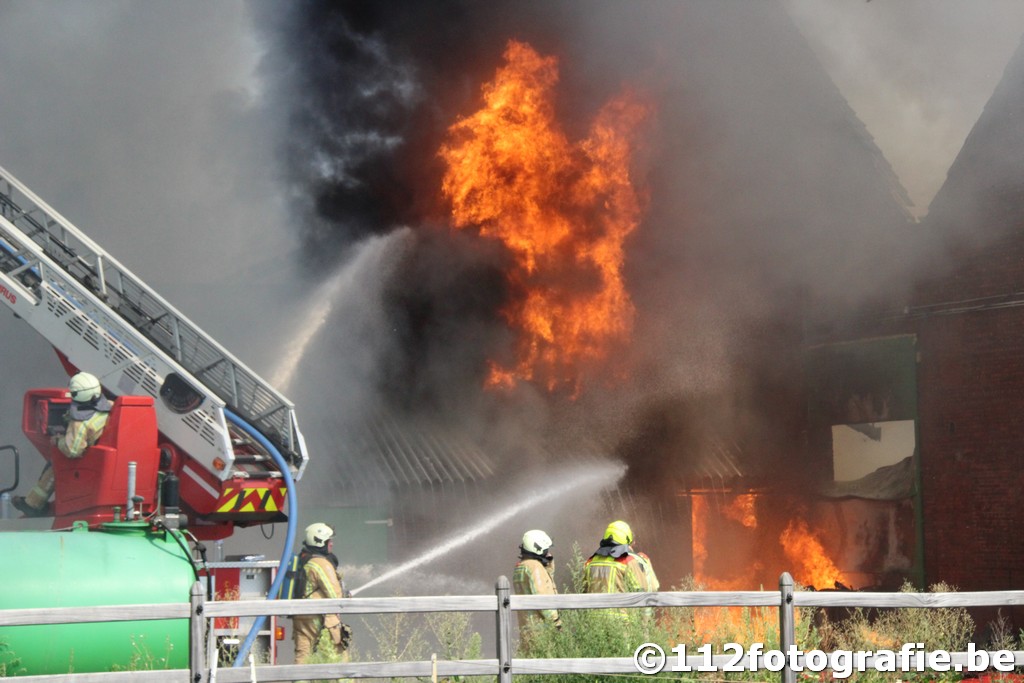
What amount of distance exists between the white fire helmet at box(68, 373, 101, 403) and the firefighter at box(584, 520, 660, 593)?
4.01 m

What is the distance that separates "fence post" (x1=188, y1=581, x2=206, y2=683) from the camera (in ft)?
22.9

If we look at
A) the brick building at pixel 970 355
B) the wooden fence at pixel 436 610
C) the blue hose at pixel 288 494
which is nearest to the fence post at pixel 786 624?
the wooden fence at pixel 436 610

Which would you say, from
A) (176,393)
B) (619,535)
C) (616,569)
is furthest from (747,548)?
(176,393)

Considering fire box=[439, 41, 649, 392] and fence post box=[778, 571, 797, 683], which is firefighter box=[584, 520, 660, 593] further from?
fire box=[439, 41, 649, 392]

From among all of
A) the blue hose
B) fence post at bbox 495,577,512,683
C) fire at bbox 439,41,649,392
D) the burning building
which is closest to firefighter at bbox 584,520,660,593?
fence post at bbox 495,577,512,683

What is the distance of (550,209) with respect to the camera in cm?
1872

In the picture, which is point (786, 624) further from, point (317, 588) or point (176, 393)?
point (176, 393)

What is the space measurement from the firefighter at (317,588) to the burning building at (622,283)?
7.74 meters

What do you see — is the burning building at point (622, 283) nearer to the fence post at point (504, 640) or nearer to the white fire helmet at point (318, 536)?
the white fire helmet at point (318, 536)

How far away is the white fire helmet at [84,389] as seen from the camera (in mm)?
9898

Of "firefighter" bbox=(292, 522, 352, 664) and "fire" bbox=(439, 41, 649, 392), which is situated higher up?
"fire" bbox=(439, 41, 649, 392)

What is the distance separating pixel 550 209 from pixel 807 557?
19.9 ft

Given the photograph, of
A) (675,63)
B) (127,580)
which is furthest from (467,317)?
(127,580)

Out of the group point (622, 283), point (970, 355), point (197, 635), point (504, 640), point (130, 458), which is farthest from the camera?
point (622, 283)
